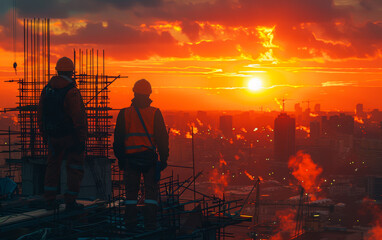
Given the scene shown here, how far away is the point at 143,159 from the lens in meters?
6.71

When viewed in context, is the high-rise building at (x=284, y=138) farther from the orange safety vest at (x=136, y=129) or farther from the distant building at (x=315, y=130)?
the orange safety vest at (x=136, y=129)

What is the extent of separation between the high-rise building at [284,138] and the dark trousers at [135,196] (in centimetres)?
Result: 13119

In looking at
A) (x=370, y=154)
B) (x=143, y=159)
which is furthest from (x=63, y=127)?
(x=370, y=154)

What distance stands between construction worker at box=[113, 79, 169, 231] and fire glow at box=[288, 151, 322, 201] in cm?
10201

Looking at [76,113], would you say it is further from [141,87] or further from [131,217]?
[131,217]

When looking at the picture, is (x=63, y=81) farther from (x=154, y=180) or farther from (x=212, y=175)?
→ (x=212, y=175)

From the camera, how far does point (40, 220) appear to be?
6.82 meters

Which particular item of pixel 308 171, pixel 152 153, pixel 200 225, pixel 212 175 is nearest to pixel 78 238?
pixel 152 153

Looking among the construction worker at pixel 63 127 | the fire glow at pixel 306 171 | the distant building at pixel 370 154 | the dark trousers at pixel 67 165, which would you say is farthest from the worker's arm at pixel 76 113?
the distant building at pixel 370 154

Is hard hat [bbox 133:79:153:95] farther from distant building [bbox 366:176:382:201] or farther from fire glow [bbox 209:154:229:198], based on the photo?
distant building [bbox 366:176:382:201]

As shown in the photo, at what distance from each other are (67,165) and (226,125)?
176 meters

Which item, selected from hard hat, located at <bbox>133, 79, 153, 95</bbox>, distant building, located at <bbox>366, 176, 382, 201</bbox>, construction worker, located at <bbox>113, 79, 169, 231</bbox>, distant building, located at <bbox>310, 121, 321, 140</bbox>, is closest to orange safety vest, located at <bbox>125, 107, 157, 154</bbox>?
construction worker, located at <bbox>113, 79, 169, 231</bbox>

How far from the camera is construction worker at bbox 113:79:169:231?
264 inches

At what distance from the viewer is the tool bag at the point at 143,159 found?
6703 mm
